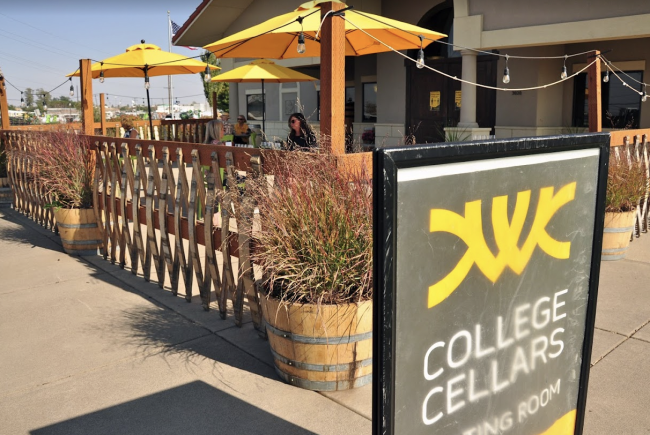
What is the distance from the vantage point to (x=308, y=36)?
7660 mm

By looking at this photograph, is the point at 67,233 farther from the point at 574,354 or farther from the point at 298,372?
the point at 574,354

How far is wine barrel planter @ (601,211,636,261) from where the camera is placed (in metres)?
6.45

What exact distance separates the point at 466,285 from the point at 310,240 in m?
1.77

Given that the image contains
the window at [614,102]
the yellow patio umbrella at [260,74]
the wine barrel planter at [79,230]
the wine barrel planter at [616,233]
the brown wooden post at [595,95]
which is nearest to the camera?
the wine barrel planter at [616,233]

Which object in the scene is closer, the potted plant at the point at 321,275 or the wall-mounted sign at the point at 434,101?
the potted plant at the point at 321,275

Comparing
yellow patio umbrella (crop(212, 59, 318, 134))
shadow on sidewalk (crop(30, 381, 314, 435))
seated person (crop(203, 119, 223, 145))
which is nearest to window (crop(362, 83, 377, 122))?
yellow patio umbrella (crop(212, 59, 318, 134))

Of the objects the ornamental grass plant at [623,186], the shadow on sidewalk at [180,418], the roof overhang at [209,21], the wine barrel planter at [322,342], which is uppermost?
the roof overhang at [209,21]

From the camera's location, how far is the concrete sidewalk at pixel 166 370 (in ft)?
10.9

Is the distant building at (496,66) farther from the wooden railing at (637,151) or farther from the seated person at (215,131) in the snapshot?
the seated person at (215,131)

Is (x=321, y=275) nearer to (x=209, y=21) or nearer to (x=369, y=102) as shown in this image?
(x=369, y=102)

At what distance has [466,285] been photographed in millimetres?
1747

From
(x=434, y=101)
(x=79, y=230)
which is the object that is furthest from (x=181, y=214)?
(x=434, y=101)

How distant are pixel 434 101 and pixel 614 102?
172 inches

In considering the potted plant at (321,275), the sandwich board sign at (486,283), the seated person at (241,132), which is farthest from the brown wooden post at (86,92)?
the seated person at (241,132)
